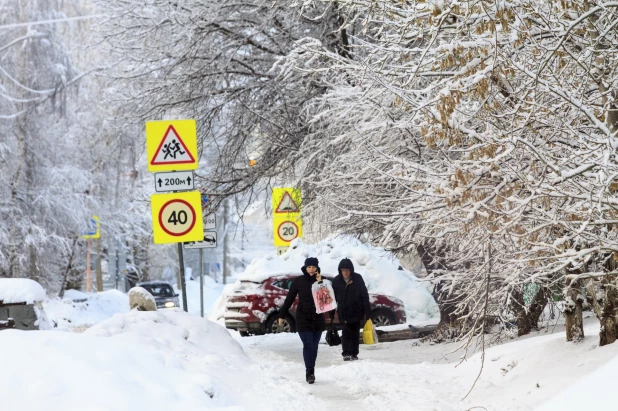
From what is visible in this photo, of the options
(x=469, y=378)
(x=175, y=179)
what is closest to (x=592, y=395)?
(x=469, y=378)

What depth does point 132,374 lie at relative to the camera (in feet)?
26.7

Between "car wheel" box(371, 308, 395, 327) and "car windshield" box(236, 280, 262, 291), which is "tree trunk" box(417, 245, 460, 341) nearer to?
"car wheel" box(371, 308, 395, 327)

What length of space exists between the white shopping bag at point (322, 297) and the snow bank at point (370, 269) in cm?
1029

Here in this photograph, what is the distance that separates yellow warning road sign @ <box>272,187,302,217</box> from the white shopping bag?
11.5 feet

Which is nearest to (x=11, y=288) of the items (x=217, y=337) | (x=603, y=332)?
(x=217, y=337)

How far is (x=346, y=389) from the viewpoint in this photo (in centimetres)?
1069

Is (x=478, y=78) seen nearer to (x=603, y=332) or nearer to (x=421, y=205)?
(x=421, y=205)

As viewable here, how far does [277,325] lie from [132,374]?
12.8 metres

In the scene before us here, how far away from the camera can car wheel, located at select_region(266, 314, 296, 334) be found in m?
20.5

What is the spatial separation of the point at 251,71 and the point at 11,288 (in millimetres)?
5232

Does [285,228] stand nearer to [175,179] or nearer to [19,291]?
[175,179]

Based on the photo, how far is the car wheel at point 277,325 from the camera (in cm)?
2055

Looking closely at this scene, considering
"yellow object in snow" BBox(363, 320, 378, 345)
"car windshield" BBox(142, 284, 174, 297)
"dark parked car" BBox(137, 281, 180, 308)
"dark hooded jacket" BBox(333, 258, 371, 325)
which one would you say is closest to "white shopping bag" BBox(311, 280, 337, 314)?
"dark hooded jacket" BBox(333, 258, 371, 325)

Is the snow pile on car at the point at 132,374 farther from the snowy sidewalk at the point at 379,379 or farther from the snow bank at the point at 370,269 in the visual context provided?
the snow bank at the point at 370,269
